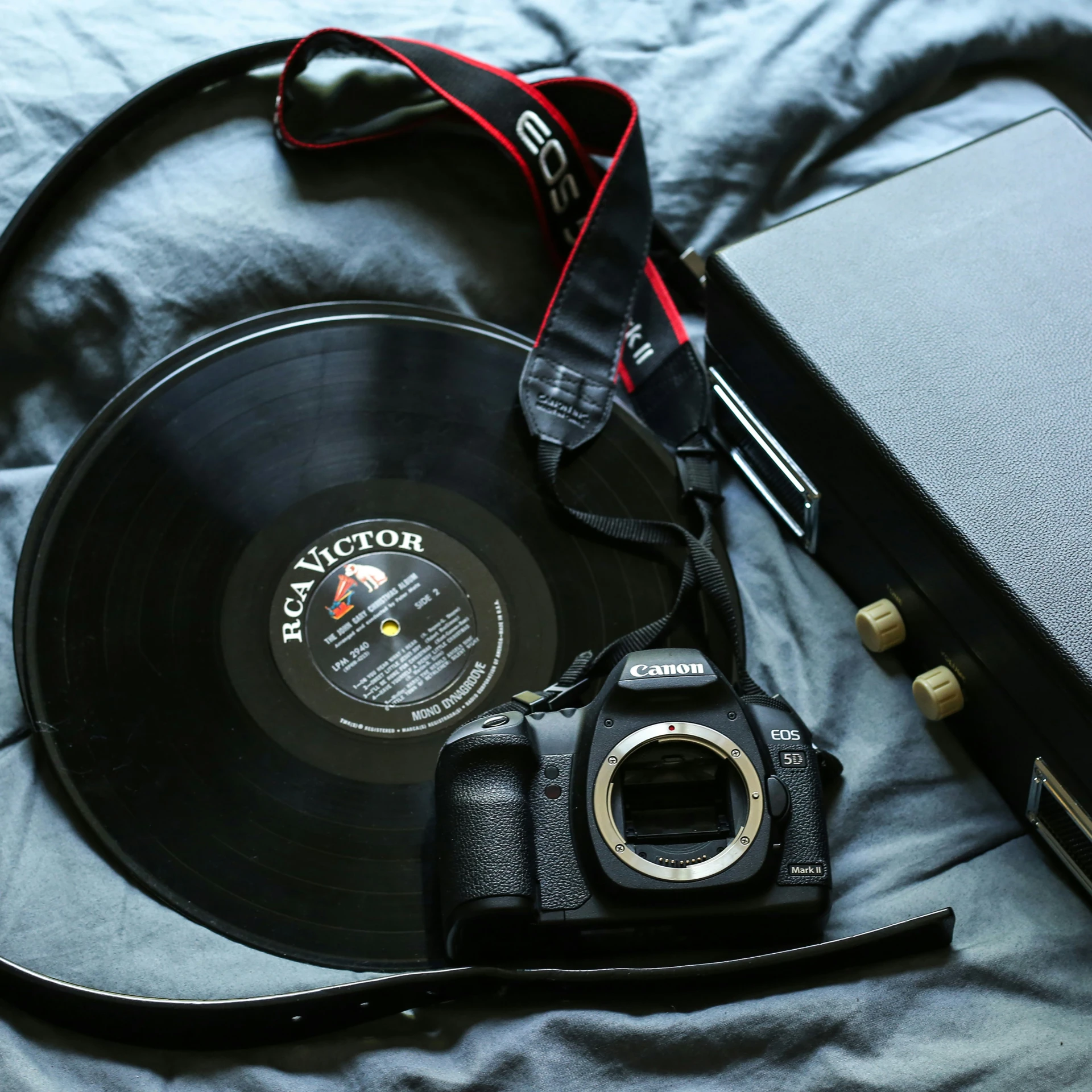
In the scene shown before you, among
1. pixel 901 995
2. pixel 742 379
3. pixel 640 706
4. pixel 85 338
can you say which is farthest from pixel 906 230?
pixel 85 338

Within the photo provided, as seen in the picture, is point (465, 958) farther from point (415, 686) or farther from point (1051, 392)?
point (1051, 392)

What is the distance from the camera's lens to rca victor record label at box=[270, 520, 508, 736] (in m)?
0.81

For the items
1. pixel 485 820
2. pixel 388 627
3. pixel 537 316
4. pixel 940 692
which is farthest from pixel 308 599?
pixel 940 692

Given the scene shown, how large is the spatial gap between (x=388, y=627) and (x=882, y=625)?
338mm

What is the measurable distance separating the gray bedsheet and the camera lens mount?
0.32 ft

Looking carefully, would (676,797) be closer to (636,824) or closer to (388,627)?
(636,824)

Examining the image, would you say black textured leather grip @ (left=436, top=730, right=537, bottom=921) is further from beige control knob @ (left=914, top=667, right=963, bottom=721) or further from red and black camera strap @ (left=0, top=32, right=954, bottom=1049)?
beige control knob @ (left=914, top=667, right=963, bottom=721)

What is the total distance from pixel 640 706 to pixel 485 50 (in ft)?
2.00

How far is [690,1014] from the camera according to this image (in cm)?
71

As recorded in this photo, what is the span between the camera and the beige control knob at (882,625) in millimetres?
819

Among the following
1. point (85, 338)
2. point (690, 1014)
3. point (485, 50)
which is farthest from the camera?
point (485, 50)

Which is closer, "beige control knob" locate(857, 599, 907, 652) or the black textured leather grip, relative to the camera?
the black textured leather grip

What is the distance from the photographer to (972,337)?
806 mm

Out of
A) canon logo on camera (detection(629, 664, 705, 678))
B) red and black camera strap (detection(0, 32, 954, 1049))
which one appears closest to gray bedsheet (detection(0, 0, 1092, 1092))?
red and black camera strap (detection(0, 32, 954, 1049))
